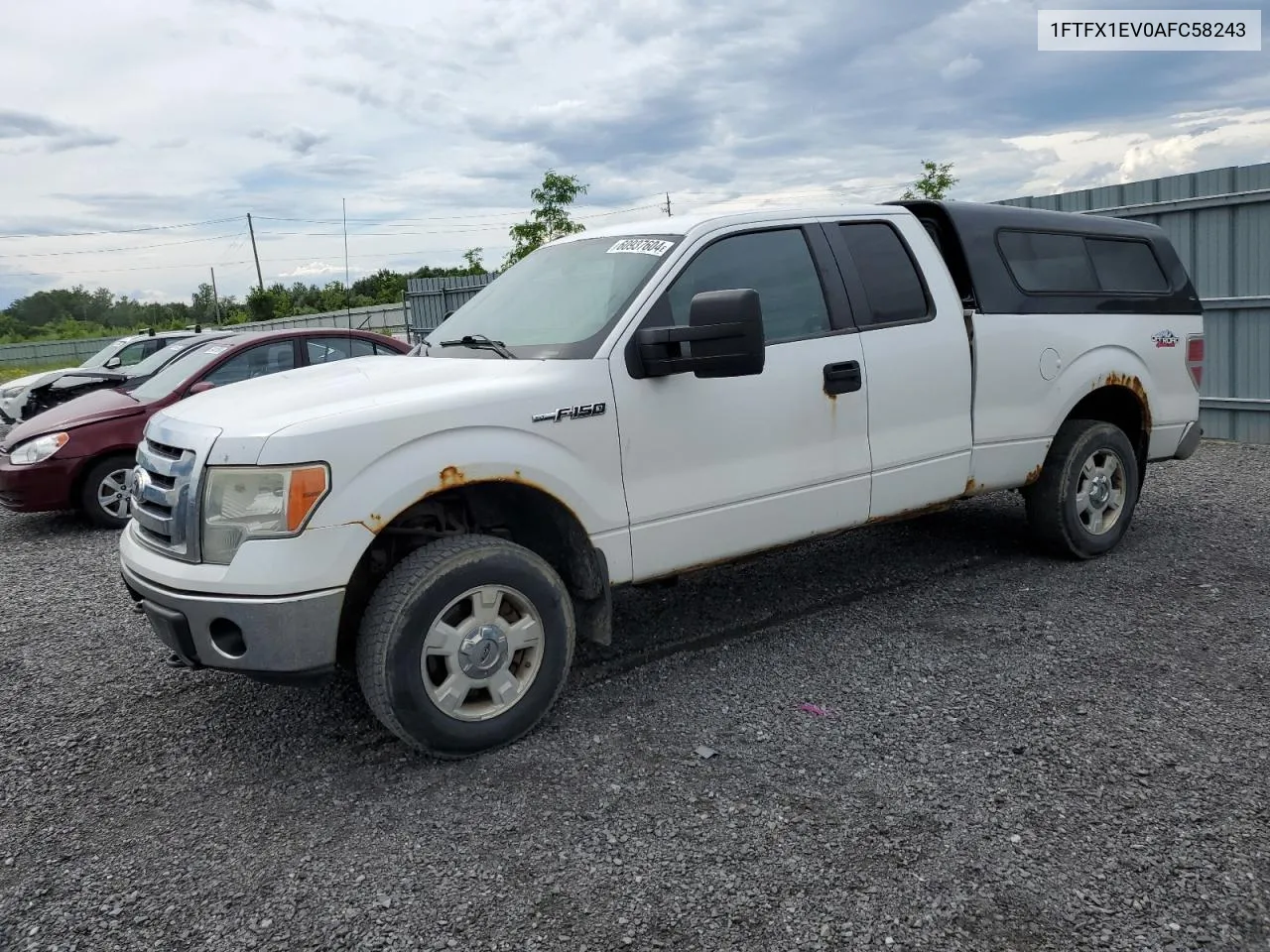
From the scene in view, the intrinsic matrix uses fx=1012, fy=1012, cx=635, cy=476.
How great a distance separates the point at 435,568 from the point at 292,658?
21.5 inches

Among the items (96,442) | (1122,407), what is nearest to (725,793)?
(1122,407)

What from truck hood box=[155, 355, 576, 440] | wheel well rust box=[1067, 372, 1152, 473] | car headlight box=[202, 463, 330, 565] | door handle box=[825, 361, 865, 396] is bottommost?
wheel well rust box=[1067, 372, 1152, 473]

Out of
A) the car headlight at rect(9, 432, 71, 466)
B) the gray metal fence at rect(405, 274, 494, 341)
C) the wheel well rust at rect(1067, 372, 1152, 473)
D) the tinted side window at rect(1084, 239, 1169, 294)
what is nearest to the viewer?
the wheel well rust at rect(1067, 372, 1152, 473)

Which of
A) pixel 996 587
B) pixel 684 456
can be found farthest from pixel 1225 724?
pixel 684 456

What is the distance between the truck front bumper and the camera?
3.30 m

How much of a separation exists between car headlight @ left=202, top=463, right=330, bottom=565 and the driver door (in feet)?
4.00

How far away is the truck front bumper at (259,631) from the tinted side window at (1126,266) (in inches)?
185

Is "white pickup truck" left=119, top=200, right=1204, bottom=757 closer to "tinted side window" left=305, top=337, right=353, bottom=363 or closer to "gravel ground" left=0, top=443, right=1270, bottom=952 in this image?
"gravel ground" left=0, top=443, right=1270, bottom=952

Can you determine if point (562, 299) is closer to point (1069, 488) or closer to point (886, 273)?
point (886, 273)

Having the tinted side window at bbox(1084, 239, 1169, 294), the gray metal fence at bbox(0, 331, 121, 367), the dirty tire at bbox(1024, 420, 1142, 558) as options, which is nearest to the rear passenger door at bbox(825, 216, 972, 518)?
the dirty tire at bbox(1024, 420, 1142, 558)

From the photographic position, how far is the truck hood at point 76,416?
26.6 ft

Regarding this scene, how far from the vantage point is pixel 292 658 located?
3334mm

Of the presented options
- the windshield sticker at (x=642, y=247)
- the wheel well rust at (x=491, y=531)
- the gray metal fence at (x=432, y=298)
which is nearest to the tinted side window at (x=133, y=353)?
the gray metal fence at (x=432, y=298)

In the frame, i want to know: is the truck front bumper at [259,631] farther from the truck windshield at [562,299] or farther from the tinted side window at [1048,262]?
the tinted side window at [1048,262]
